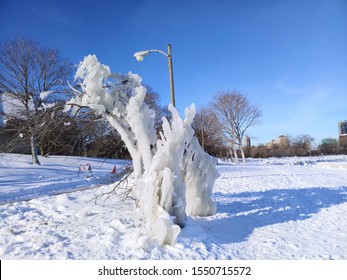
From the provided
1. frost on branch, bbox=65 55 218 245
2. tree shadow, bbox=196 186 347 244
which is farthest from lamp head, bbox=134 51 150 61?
tree shadow, bbox=196 186 347 244

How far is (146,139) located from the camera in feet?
17.0

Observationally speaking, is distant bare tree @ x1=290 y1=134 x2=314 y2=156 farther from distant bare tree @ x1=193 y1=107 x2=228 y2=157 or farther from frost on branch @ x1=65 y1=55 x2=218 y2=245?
frost on branch @ x1=65 y1=55 x2=218 y2=245

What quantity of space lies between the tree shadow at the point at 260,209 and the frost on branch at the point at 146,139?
1111 mm

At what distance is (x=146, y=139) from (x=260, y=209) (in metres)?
4.03

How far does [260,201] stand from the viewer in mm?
8156

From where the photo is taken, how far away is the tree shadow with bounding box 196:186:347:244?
5.32 meters

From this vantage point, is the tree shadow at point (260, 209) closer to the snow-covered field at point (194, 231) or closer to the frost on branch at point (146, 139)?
the snow-covered field at point (194, 231)

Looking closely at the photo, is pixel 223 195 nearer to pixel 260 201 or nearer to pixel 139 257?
pixel 260 201

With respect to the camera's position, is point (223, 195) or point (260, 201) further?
point (223, 195)

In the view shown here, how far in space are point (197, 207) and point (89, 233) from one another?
8.55 feet

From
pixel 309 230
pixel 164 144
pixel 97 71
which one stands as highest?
pixel 97 71

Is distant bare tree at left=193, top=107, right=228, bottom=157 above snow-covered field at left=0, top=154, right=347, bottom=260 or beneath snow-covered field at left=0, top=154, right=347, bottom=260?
above

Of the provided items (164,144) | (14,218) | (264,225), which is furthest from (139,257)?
(14,218)

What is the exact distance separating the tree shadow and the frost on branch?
1.11 meters
